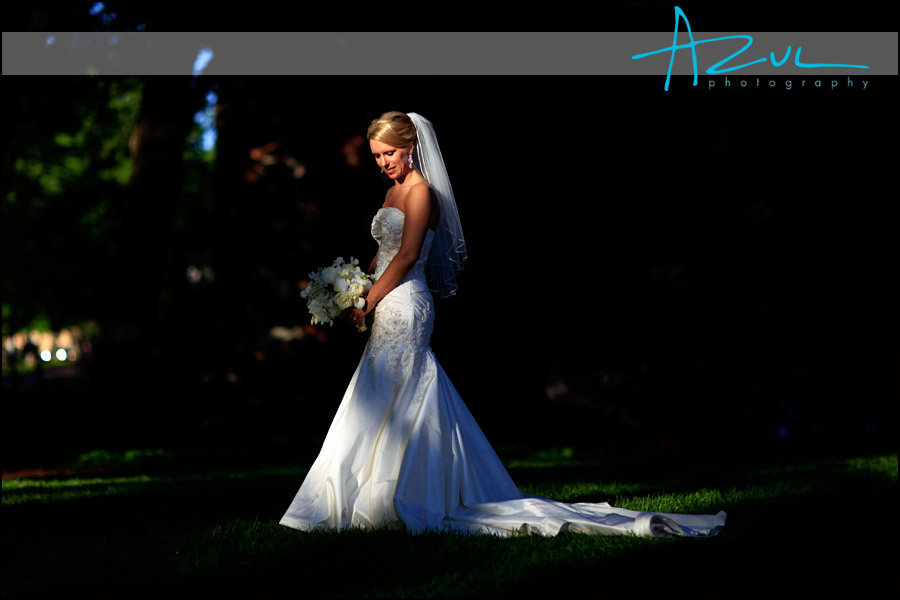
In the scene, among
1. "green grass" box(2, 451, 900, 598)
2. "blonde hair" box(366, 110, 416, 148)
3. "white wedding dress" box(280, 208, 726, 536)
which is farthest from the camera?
"blonde hair" box(366, 110, 416, 148)

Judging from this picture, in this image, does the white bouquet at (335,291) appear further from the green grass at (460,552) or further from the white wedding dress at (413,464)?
the green grass at (460,552)

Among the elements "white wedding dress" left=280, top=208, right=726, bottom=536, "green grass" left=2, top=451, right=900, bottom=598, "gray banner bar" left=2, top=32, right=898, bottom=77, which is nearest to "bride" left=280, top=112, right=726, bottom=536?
"white wedding dress" left=280, top=208, right=726, bottom=536

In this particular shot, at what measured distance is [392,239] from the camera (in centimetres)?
667

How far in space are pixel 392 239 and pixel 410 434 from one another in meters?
1.42

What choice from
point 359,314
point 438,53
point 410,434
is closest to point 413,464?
point 410,434

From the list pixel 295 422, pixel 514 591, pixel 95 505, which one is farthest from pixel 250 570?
pixel 295 422

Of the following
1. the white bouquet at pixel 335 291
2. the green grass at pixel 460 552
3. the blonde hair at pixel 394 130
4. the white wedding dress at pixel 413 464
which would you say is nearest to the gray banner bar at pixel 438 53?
the green grass at pixel 460 552

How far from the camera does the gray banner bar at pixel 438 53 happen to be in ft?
40.7

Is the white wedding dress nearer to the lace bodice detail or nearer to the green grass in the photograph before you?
the lace bodice detail

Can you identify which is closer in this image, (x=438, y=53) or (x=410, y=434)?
(x=410, y=434)

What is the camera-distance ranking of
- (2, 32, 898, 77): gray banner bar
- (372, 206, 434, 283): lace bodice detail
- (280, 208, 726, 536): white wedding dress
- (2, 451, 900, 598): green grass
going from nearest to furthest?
1. (2, 451, 900, 598): green grass
2. (280, 208, 726, 536): white wedding dress
3. (372, 206, 434, 283): lace bodice detail
4. (2, 32, 898, 77): gray banner bar

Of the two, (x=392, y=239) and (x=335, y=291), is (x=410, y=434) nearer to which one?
(x=335, y=291)

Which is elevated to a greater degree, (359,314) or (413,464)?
(359,314)

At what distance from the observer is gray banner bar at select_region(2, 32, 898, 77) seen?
1239 centimetres
